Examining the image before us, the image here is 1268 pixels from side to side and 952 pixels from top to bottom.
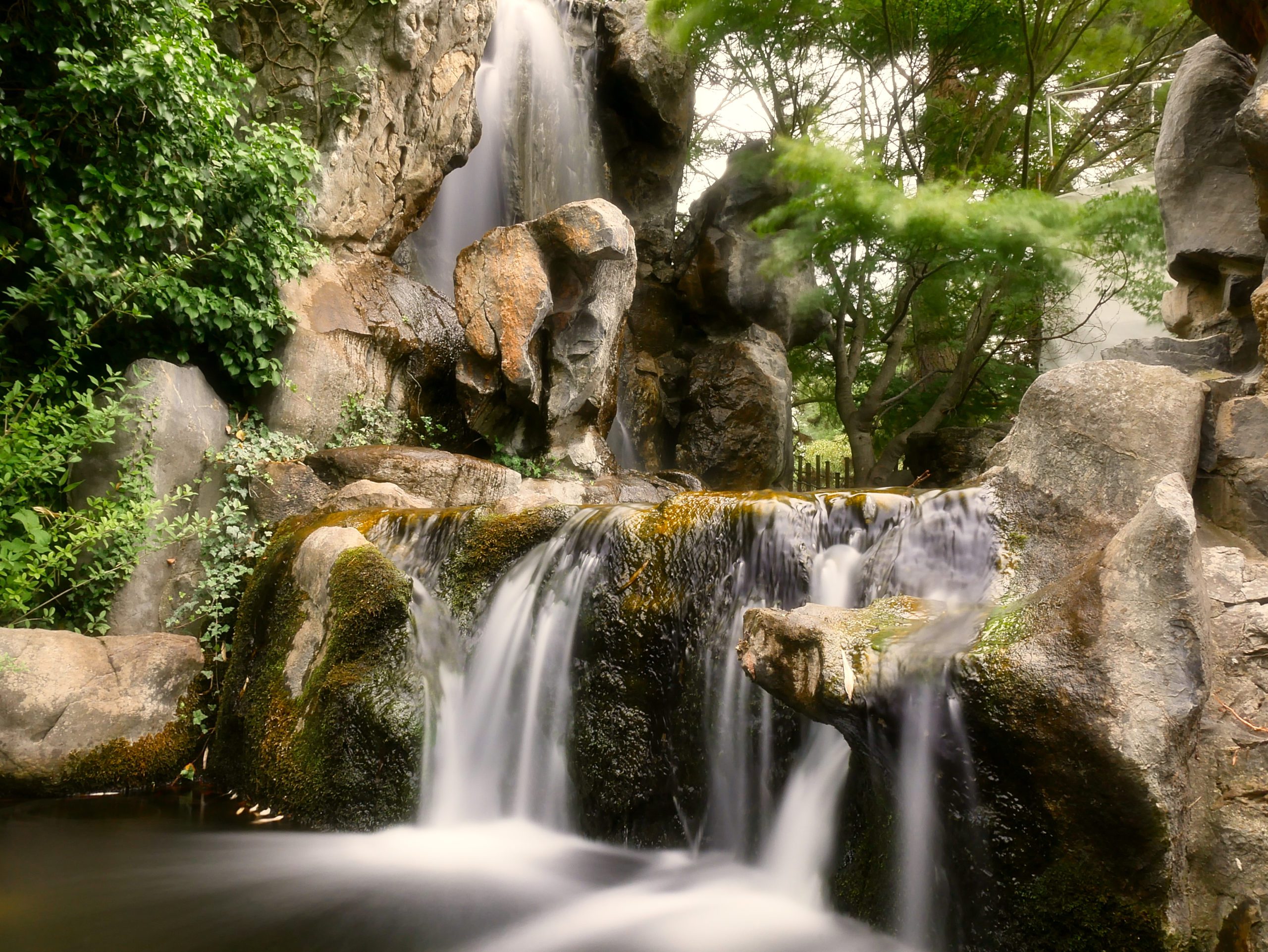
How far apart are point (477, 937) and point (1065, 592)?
2485mm

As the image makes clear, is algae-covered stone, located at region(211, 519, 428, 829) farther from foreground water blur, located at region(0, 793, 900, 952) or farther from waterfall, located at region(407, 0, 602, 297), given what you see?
waterfall, located at region(407, 0, 602, 297)

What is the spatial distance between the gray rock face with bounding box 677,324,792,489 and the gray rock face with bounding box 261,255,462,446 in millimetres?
4774

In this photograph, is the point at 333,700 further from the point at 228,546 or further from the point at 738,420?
the point at 738,420

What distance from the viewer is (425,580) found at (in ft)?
15.5

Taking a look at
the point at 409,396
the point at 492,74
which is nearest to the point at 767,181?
the point at 492,74

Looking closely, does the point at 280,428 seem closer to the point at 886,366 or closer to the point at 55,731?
the point at 55,731

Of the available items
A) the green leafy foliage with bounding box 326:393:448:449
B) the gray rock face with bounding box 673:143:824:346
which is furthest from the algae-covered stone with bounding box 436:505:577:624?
the gray rock face with bounding box 673:143:824:346

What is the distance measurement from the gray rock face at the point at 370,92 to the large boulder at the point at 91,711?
4.76 metres

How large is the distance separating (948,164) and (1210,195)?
7510 millimetres

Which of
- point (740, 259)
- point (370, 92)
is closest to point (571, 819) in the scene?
point (370, 92)

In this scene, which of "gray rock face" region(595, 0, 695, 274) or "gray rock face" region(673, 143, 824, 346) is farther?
"gray rock face" region(673, 143, 824, 346)

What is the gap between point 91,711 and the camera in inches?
172

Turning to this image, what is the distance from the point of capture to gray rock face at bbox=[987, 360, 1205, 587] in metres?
3.74

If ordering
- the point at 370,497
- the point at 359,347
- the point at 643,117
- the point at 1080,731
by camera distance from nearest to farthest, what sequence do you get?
1. the point at 1080,731
2. the point at 370,497
3. the point at 359,347
4. the point at 643,117
